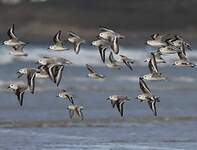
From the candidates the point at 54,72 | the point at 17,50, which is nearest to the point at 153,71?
the point at 54,72

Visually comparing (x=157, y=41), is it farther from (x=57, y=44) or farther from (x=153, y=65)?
(x=57, y=44)

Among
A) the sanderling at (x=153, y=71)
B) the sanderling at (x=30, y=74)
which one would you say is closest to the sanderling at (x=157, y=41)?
the sanderling at (x=153, y=71)

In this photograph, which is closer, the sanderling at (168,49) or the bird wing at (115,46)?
the bird wing at (115,46)

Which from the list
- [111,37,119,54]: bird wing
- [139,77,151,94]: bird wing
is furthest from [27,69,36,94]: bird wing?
[139,77,151,94]: bird wing

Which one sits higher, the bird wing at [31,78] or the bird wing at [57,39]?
the bird wing at [57,39]

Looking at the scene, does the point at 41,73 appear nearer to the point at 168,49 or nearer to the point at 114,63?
the point at 114,63

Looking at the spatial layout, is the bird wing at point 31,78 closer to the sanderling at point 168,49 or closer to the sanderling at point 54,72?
the sanderling at point 54,72

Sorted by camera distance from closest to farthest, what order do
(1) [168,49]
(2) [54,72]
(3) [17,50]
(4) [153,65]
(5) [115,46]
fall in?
(5) [115,46] → (2) [54,72] → (4) [153,65] → (1) [168,49] → (3) [17,50]

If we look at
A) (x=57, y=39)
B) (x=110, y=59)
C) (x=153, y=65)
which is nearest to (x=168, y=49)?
(x=153, y=65)

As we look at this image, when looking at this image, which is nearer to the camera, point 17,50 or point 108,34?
point 108,34

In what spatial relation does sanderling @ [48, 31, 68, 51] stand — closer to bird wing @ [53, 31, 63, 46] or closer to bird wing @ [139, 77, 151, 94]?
bird wing @ [53, 31, 63, 46]

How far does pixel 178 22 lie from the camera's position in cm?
7000

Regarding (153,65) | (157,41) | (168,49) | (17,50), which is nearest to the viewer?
(153,65)

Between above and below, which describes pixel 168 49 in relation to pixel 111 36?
below
